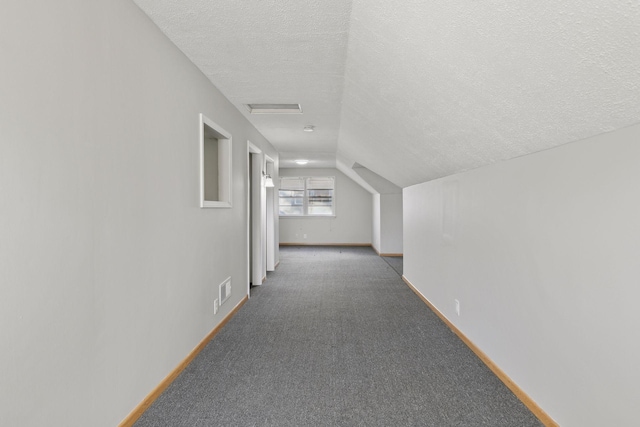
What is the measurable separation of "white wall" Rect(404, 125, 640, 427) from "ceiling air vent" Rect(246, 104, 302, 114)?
202 centimetres

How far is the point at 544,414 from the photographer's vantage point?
196 centimetres

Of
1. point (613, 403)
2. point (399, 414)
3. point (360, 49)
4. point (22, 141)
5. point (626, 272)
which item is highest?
point (360, 49)

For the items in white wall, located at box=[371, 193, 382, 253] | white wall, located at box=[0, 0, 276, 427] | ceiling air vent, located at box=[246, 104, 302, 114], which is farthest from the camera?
white wall, located at box=[371, 193, 382, 253]

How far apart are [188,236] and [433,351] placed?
206cm

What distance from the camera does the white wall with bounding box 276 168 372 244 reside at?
10719mm

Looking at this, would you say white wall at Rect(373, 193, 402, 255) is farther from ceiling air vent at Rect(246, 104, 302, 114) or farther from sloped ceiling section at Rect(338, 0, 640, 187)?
sloped ceiling section at Rect(338, 0, 640, 187)

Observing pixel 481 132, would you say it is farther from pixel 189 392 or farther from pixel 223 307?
pixel 223 307

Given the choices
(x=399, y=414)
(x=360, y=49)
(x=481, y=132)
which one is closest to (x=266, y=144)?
(x=360, y=49)

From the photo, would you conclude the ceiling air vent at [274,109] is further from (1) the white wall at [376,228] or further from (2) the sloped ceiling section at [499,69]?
(1) the white wall at [376,228]

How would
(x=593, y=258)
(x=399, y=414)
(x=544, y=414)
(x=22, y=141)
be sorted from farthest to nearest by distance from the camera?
(x=399, y=414) → (x=544, y=414) → (x=593, y=258) → (x=22, y=141)

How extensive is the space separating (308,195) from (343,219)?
1.20 m

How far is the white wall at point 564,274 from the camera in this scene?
56.1 inches

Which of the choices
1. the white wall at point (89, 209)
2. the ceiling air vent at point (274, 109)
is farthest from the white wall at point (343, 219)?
the white wall at point (89, 209)

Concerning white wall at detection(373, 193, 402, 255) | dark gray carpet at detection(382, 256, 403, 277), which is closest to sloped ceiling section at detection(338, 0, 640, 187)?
dark gray carpet at detection(382, 256, 403, 277)
